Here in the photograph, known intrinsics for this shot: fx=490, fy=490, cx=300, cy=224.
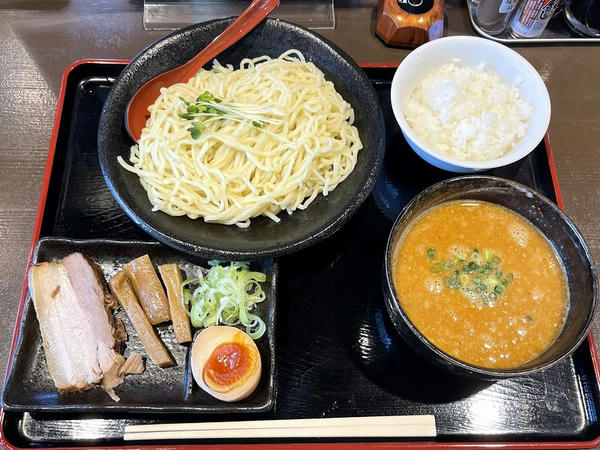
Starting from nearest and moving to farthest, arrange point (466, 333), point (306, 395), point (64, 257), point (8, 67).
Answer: point (466, 333), point (306, 395), point (64, 257), point (8, 67)

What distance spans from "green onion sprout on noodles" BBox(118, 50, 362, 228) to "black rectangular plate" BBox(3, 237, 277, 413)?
11.1 inches

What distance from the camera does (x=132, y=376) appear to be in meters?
2.08

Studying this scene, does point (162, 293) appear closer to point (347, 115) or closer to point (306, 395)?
point (306, 395)

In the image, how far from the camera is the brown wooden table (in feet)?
8.46

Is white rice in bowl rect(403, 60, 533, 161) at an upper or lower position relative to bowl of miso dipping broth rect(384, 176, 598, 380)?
upper

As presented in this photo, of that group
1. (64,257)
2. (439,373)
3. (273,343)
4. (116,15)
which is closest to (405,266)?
(439,373)

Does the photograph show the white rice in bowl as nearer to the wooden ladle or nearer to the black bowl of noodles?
the black bowl of noodles

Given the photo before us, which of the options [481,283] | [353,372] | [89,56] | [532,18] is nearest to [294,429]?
[353,372]

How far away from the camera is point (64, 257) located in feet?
7.52

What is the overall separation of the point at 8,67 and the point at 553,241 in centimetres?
322

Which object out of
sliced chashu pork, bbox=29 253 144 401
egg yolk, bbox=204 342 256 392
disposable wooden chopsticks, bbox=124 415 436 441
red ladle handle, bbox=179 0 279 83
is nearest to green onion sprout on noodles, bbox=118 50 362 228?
red ladle handle, bbox=179 0 279 83

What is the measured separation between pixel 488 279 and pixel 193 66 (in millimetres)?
1803

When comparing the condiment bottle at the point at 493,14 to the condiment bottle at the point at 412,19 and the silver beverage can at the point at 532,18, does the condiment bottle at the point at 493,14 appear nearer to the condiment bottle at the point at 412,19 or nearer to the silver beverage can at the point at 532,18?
the silver beverage can at the point at 532,18

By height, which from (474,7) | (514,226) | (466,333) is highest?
(474,7)
